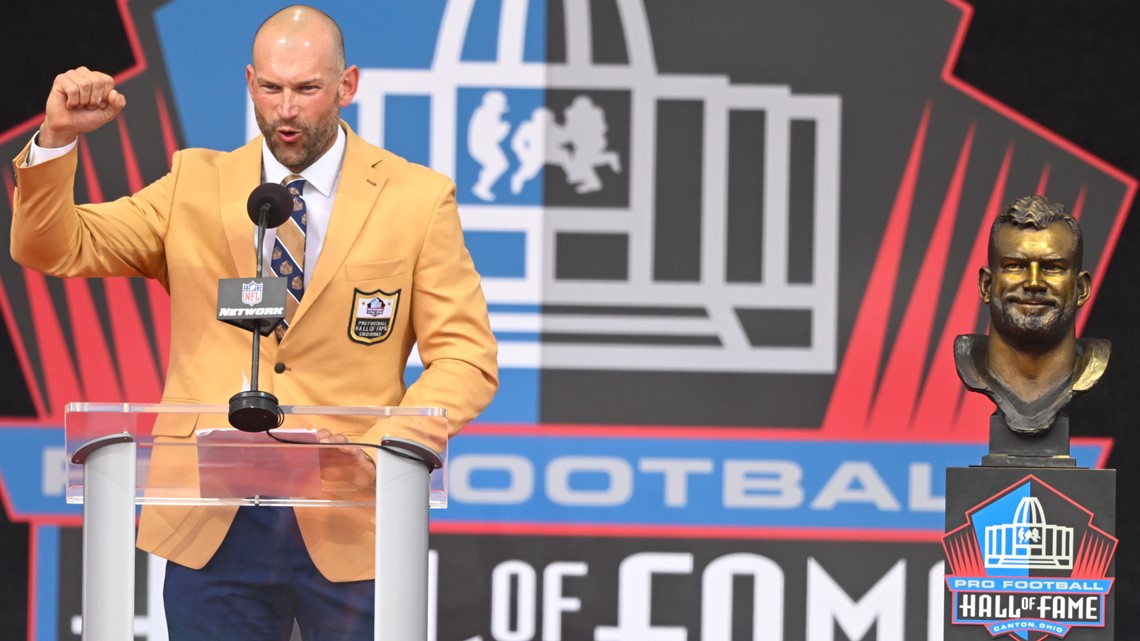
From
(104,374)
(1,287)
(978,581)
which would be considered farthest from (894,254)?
(1,287)

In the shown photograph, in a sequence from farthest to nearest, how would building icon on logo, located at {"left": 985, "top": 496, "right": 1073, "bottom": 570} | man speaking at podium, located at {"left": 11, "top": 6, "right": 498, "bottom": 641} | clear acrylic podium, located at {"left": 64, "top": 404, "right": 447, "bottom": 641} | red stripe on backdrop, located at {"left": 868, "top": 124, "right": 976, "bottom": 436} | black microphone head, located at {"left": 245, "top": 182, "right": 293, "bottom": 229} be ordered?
red stripe on backdrop, located at {"left": 868, "top": 124, "right": 976, "bottom": 436} → building icon on logo, located at {"left": 985, "top": 496, "right": 1073, "bottom": 570} → man speaking at podium, located at {"left": 11, "top": 6, "right": 498, "bottom": 641} → black microphone head, located at {"left": 245, "top": 182, "right": 293, "bottom": 229} → clear acrylic podium, located at {"left": 64, "top": 404, "right": 447, "bottom": 641}

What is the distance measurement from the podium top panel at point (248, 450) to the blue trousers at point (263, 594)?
0.04 meters

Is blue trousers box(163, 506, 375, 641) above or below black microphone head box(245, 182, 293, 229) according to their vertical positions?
below

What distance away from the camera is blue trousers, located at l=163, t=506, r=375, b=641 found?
1778 millimetres

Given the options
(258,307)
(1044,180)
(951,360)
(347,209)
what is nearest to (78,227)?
(347,209)

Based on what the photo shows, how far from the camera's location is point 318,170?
2.54 m

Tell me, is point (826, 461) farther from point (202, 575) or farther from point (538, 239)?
point (202, 575)

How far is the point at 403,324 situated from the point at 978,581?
1.25 m

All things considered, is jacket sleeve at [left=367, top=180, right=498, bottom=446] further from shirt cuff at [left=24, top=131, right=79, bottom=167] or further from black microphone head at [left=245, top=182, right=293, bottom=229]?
shirt cuff at [left=24, top=131, right=79, bottom=167]

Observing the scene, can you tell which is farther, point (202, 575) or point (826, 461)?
point (826, 461)

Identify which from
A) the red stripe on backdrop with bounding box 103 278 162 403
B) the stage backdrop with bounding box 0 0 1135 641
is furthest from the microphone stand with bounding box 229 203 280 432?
the red stripe on backdrop with bounding box 103 278 162 403

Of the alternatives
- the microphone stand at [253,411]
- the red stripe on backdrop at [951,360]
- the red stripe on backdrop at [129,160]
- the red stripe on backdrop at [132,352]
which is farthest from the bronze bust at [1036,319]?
the red stripe on backdrop at [129,160]

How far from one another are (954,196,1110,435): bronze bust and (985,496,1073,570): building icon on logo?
0.19 m

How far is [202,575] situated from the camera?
182 cm
